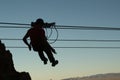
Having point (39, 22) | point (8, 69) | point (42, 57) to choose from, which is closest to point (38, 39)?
point (39, 22)

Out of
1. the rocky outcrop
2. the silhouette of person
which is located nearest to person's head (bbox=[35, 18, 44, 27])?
the silhouette of person

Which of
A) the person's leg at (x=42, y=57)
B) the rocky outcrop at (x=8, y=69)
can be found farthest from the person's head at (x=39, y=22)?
the rocky outcrop at (x=8, y=69)

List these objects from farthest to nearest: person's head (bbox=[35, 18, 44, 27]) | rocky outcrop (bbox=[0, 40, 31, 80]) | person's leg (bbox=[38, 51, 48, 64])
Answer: rocky outcrop (bbox=[0, 40, 31, 80]) → person's leg (bbox=[38, 51, 48, 64]) → person's head (bbox=[35, 18, 44, 27])

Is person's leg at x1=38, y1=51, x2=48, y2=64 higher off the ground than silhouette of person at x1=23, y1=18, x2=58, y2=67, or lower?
lower

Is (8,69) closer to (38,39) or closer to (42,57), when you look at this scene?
(42,57)

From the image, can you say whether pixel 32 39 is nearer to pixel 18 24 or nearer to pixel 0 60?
pixel 18 24

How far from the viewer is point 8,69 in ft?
63.7

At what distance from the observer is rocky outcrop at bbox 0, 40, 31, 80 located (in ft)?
60.6

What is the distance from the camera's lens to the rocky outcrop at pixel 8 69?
18.5 meters

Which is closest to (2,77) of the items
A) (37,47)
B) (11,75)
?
(11,75)

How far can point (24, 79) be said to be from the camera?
18.7m

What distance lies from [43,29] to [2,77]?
429cm

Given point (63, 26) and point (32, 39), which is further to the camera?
point (63, 26)

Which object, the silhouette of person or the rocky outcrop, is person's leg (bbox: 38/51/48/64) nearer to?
the silhouette of person
